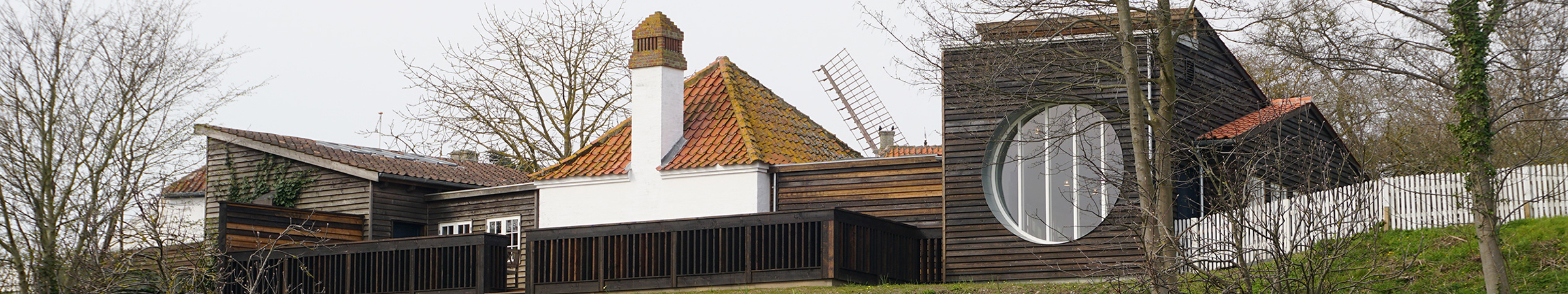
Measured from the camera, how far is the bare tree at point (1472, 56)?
14883 millimetres

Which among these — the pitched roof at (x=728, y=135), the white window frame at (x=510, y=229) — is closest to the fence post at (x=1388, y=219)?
the pitched roof at (x=728, y=135)

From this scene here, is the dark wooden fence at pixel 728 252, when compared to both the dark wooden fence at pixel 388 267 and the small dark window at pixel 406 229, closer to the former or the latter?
the dark wooden fence at pixel 388 267

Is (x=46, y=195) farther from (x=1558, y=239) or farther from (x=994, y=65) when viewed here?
(x=1558, y=239)

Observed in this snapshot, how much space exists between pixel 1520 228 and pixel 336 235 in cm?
1799

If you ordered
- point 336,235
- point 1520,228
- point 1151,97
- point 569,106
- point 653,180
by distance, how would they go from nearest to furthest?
point 1520,228 → point 1151,97 → point 653,180 → point 336,235 → point 569,106

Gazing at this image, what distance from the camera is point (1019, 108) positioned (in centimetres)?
1912

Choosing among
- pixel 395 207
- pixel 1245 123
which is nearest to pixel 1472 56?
pixel 1245 123

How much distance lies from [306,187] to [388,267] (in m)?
5.07

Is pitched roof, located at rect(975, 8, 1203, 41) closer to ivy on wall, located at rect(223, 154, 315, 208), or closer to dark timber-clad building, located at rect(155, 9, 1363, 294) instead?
dark timber-clad building, located at rect(155, 9, 1363, 294)

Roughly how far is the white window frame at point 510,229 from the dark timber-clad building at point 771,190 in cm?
6

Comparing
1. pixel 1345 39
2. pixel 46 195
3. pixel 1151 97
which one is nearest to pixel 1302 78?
pixel 1151 97

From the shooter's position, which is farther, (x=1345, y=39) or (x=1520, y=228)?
(x=1520, y=228)

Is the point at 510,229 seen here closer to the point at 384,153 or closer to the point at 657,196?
the point at 657,196

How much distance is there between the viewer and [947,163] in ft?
64.3
